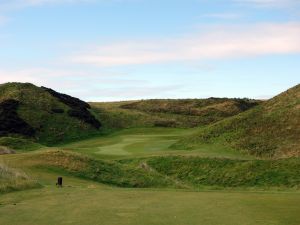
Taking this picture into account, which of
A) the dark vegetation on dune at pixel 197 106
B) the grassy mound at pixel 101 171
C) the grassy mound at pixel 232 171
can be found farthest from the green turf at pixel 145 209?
the dark vegetation on dune at pixel 197 106

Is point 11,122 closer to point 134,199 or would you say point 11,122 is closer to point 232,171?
point 232,171

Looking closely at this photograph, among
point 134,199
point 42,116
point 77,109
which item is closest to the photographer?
point 134,199

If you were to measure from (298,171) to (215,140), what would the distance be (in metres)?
15.3

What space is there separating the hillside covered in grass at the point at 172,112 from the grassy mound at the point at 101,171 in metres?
45.1

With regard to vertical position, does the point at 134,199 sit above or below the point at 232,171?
above

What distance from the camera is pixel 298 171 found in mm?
34344

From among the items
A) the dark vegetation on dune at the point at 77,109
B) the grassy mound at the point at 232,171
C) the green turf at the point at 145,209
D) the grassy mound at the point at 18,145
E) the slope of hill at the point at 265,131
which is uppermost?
the dark vegetation on dune at the point at 77,109

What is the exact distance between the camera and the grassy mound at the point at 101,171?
29984 millimetres

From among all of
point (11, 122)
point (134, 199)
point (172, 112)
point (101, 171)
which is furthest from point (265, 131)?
point (172, 112)

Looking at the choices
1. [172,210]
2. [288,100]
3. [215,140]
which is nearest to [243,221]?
[172,210]

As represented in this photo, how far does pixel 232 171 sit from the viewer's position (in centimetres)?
3578

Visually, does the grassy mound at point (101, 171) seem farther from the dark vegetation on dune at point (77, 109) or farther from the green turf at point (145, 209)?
the dark vegetation on dune at point (77, 109)

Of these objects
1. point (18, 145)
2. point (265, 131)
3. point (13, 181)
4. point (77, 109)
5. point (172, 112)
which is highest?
point (172, 112)

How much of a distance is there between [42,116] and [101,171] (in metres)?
44.1
